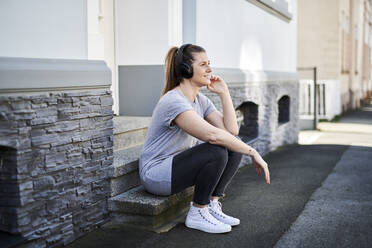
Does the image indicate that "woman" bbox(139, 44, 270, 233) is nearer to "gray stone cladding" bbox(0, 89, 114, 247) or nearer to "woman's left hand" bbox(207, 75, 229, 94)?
"woman's left hand" bbox(207, 75, 229, 94)

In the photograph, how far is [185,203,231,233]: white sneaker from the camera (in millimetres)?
3441

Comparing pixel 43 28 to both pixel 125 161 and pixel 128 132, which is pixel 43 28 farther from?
pixel 128 132

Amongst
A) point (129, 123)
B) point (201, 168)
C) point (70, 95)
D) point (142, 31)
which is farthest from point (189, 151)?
point (142, 31)

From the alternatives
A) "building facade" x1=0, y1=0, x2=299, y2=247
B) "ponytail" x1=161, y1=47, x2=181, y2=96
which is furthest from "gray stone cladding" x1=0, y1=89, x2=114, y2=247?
"ponytail" x1=161, y1=47, x2=181, y2=96

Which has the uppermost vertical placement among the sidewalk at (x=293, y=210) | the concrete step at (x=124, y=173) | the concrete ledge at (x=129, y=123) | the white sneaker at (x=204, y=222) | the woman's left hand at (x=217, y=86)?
the woman's left hand at (x=217, y=86)

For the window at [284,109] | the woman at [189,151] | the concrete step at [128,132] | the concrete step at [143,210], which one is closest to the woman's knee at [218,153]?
the woman at [189,151]

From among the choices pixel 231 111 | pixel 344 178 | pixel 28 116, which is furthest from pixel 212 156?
pixel 344 178

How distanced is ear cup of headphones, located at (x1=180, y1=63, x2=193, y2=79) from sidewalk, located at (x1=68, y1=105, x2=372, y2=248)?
1.14m

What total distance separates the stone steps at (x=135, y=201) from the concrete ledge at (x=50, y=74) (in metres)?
0.70

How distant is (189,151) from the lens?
3.46 meters

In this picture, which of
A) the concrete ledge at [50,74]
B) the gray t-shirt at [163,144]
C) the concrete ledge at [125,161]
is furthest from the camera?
the concrete ledge at [125,161]

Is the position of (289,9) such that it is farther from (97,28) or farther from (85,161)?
(85,161)

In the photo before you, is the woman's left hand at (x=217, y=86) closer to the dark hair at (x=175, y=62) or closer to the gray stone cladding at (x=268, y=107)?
the dark hair at (x=175, y=62)

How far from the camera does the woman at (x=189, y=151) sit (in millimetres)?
3379
